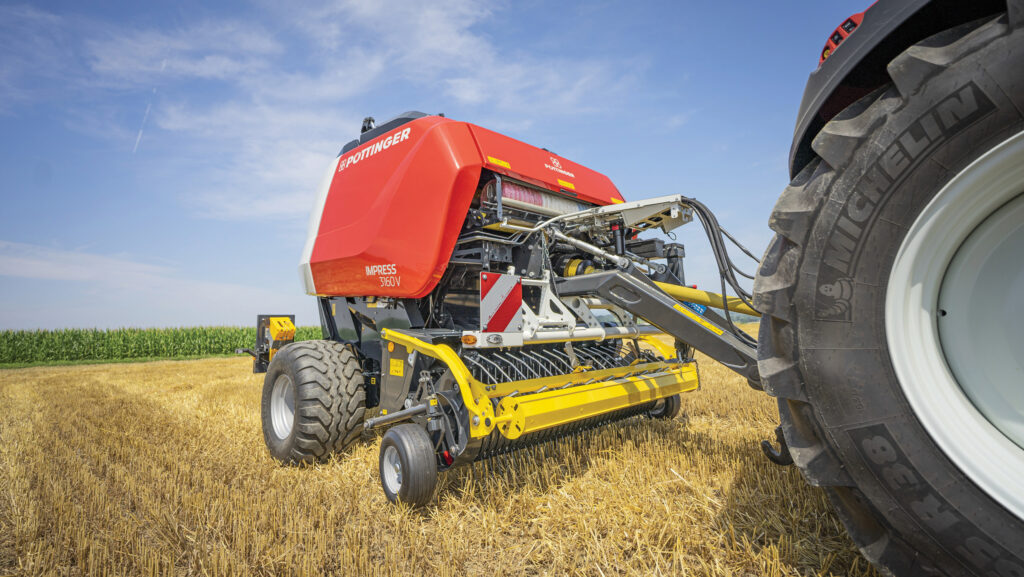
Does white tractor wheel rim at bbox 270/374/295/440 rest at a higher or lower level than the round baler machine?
lower

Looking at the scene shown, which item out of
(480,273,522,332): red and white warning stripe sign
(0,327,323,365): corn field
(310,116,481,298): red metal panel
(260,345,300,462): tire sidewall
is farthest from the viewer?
(0,327,323,365): corn field

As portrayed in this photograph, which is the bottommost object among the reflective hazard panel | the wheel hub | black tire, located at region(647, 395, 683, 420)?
black tire, located at region(647, 395, 683, 420)

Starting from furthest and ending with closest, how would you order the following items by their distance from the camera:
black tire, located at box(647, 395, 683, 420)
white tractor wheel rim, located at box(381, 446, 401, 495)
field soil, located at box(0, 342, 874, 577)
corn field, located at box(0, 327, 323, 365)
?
1. corn field, located at box(0, 327, 323, 365)
2. black tire, located at box(647, 395, 683, 420)
3. white tractor wheel rim, located at box(381, 446, 401, 495)
4. field soil, located at box(0, 342, 874, 577)

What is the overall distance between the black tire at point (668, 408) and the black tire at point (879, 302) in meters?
3.14

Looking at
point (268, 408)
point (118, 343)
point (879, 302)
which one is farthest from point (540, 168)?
point (118, 343)

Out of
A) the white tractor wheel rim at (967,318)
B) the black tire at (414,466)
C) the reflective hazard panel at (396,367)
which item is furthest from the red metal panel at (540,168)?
the white tractor wheel rim at (967,318)

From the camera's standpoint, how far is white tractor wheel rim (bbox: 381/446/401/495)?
2.88 m

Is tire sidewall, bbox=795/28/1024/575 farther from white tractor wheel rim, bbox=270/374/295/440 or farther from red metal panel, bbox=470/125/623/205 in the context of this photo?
white tractor wheel rim, bbox=270/374/295/440

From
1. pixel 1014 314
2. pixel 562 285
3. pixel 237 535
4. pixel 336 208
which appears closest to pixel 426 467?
pixel 237 535

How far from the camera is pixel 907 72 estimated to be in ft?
3.84

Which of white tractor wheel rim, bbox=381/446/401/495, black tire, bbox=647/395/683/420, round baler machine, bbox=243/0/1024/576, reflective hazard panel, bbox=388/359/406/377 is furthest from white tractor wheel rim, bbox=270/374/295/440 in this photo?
round baler machine, bbox=243/0/1024/576

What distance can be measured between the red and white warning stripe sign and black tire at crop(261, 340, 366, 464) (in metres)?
1.45

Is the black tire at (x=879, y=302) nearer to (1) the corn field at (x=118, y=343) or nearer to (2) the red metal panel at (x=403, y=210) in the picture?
(2) the red metal panel at (x=403, y=210)

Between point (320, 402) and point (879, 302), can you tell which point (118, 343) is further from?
point (879, 302)
